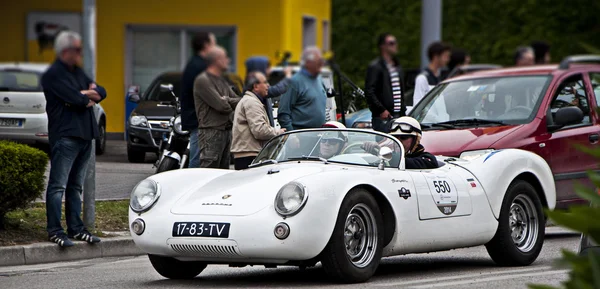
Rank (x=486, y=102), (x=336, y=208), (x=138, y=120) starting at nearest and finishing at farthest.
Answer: (x=336, y=208) < (x=486, y=102) < (x=138, y=120)

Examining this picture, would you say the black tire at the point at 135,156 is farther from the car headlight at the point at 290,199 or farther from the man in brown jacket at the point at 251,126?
the car headlight at the point at 290,199

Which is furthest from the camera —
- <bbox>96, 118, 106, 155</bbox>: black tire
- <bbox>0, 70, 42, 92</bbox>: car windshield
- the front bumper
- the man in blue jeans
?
<bbox>96, 118, 106, 155</bbox>: black tire

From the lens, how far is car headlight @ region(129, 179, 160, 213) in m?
8.02

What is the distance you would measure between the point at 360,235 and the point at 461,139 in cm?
364

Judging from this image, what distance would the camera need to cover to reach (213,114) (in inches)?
434

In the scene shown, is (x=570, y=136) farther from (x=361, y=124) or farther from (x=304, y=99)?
(x=361, y=124)

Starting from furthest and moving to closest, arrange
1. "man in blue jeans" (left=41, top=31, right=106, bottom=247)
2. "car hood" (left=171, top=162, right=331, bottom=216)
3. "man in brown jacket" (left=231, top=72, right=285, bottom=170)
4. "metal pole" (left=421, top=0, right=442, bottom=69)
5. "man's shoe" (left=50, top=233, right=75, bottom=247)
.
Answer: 1. "metal pole" (left=421, top=0, right=442, bottom=69)
2. "man in brown jacket" (left=231, top=72, right=285, bottom=170)
3. "man's shoe" (left=50, top=233, right=75, bottom=247)
4. "man in blue jeans" (left=41, top=31, right=106, bottom=247)
5. "car hood" (left=171, top=162, right=331, bottom=216)

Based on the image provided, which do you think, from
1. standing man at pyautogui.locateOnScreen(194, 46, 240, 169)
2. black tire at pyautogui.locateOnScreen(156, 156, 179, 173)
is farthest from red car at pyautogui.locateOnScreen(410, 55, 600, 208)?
black tire at pyautogui.locateOnScreen(156, 156, 179, 173)

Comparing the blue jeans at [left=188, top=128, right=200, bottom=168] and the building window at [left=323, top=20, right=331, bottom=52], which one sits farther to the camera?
the building window at [left=323, top=20, right=331, bottom=52]

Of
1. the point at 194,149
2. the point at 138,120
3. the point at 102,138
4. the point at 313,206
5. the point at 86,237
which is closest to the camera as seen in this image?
the point at 313,206

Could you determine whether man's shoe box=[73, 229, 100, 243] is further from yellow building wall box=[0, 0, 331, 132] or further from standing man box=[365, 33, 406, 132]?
yellow building wall box=[0, 0, 331, 132]

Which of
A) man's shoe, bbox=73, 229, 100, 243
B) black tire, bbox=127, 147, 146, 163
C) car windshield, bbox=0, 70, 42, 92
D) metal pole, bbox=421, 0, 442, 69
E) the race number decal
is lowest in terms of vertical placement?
man's shoe, bbox=73, 229, 100, 243

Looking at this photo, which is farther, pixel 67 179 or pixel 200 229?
pixel 67 179

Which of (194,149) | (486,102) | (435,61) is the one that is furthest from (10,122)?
(486,102)
